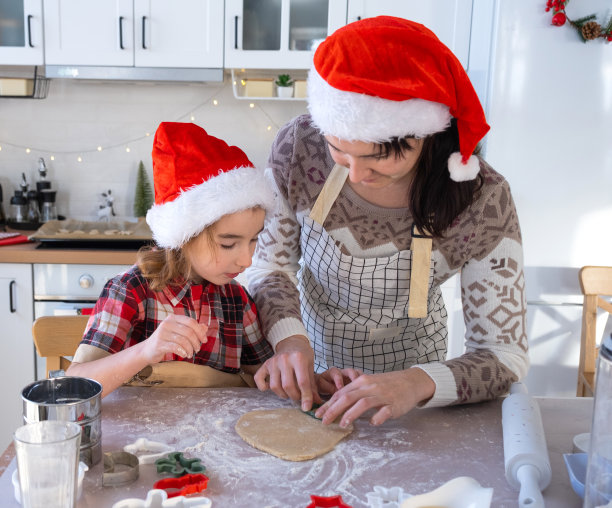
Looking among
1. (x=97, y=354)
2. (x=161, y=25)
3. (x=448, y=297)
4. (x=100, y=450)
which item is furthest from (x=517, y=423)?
(x=161, y=25)

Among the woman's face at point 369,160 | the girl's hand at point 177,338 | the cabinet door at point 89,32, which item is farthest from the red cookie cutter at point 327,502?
the cabinet door at point 89,32

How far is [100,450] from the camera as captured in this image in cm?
87

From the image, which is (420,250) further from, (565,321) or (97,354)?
(565,321)

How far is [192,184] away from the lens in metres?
1.19

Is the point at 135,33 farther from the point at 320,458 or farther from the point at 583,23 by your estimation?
the point at 320,458

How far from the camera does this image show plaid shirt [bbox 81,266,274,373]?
1.21 meters

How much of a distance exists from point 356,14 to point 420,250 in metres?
1.56

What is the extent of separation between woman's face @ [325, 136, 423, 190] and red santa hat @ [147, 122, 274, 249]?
208 mm

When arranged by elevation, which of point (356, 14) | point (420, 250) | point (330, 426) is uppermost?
point (356, 14)

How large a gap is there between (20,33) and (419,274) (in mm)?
2072

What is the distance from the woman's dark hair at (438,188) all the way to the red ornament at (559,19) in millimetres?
1276

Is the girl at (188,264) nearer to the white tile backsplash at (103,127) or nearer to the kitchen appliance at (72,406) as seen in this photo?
the kitchen appliance at (72,406)

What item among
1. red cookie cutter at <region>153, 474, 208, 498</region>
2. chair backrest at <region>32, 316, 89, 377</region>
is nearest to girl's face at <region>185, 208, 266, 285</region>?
chair backrest at <region>32, 316, 89, 377</region>

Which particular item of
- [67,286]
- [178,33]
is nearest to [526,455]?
[67,286]
